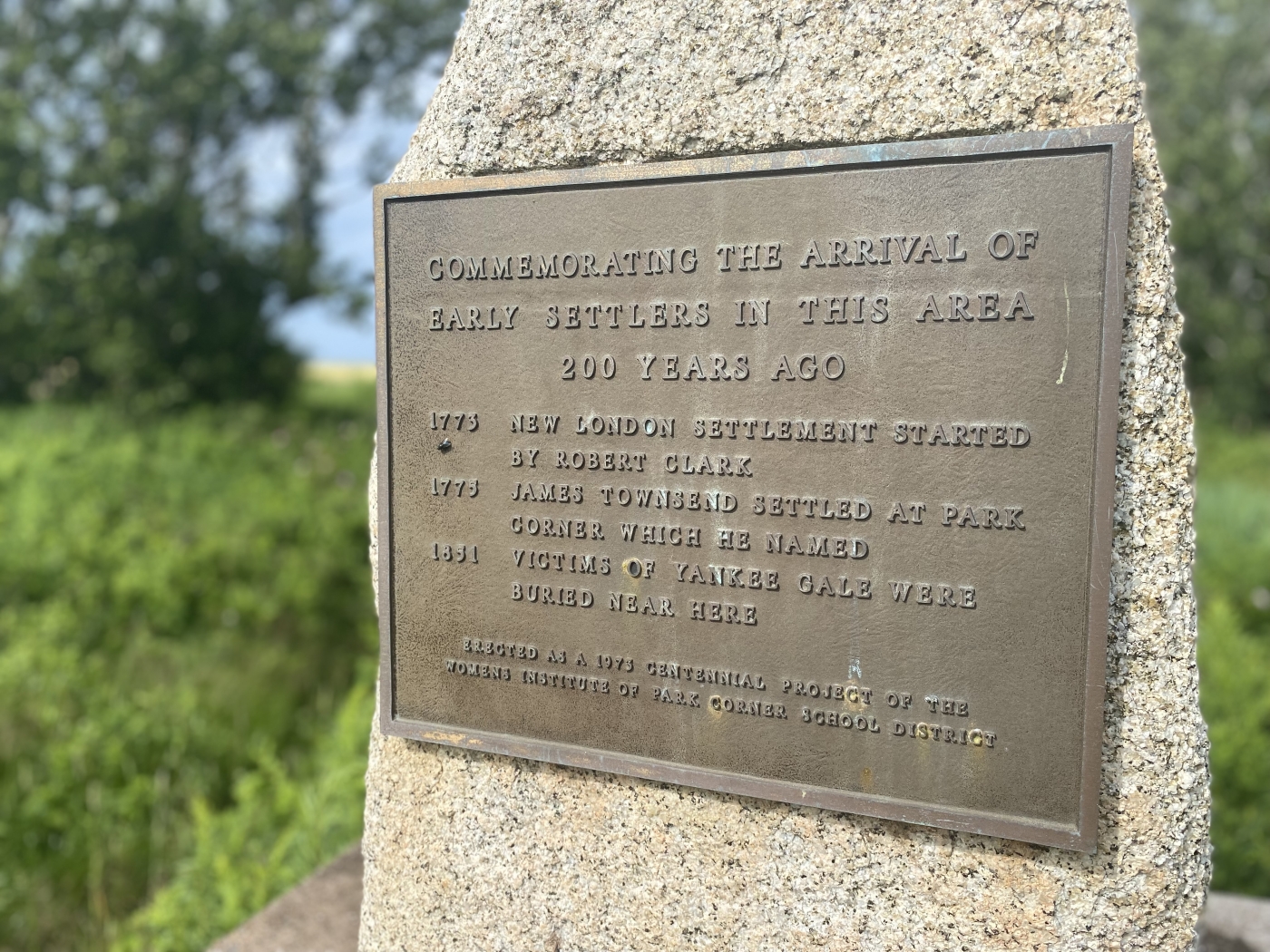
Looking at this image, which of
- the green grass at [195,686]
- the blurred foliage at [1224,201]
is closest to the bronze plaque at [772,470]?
the green grass at [195,686]

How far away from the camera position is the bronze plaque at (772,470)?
5.93 ft

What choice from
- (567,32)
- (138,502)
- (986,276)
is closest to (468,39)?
(567,32)

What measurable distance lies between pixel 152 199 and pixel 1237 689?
9412 mm

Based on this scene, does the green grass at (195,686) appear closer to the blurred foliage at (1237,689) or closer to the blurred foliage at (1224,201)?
the blurred foliage at (1237,689)

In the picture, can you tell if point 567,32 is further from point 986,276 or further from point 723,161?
point 986,276

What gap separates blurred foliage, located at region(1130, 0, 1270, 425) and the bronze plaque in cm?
1327

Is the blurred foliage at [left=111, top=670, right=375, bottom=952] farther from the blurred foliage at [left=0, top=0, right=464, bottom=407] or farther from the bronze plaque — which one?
the blurred foliage at [left=0, top=0, right=464, bottom=407]

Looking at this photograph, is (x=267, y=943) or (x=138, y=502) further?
(x=138, y=502)

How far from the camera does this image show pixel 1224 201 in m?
13.9

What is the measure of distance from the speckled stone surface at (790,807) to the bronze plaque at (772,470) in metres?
0.08

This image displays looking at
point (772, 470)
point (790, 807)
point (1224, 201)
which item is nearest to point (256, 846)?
point (790, 807)

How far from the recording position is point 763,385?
198 cm

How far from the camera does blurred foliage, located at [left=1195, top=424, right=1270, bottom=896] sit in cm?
338

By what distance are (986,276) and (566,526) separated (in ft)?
3.14
